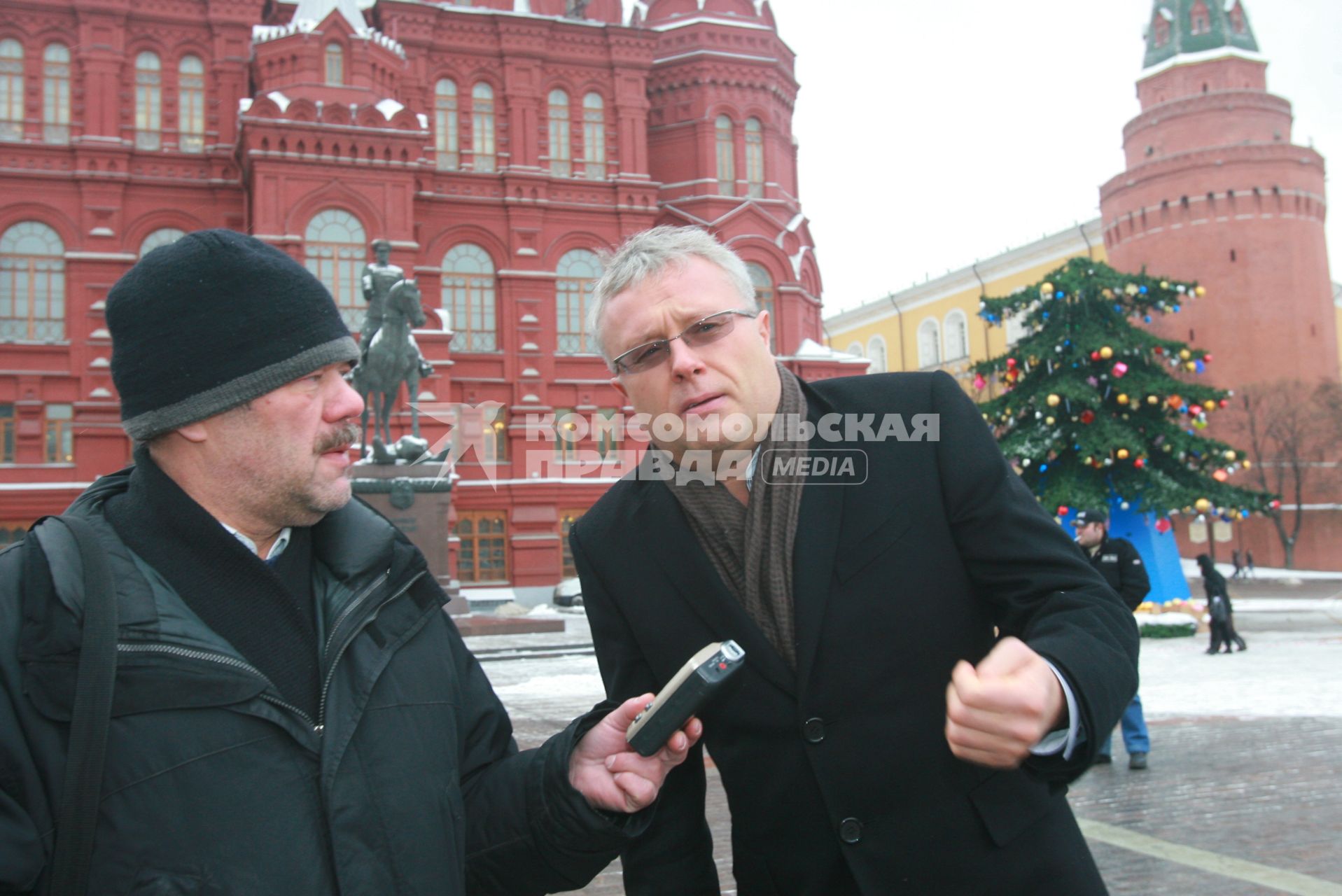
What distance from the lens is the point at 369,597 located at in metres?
2.02

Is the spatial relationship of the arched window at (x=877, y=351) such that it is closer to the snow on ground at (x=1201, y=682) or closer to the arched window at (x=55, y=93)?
the arched window at (x=55, y=93)

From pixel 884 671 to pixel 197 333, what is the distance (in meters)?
1.47

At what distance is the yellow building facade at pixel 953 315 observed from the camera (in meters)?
55.7

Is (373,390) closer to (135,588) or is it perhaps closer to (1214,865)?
(1214,865)

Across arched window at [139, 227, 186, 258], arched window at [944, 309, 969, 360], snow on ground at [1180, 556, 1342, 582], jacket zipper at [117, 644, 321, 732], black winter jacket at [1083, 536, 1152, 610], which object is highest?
arched window at [944, 309, 969, 360]

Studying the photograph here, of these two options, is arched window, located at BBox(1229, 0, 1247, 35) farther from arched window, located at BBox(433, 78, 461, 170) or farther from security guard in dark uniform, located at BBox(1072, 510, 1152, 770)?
security guard in dark uniform, located at BBox(1072, 510, 1152, 770)

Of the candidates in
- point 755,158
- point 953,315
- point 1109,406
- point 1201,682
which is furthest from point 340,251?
point 953,315

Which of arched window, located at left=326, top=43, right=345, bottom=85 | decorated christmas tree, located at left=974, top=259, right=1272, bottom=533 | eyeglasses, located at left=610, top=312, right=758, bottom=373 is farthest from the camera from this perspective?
arched window, located at left=326, top=43, right=345, bottom=85

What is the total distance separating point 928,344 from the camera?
66875mm

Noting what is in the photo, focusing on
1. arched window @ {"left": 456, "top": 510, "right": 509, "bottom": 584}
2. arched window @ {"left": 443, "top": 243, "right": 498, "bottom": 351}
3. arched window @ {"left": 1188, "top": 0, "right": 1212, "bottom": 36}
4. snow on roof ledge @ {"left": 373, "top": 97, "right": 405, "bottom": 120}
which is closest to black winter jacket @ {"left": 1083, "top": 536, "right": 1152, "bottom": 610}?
arched window @ {"left": 456, "top": 510, "right": 509, "bottom": 584}

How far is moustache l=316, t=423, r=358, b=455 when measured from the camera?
6.80ft

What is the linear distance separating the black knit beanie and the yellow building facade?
51467mm

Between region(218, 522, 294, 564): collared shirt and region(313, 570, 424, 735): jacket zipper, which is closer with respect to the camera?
region(313, 570, 424, 735): jacket zipper

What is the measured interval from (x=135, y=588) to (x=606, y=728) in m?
0.89
